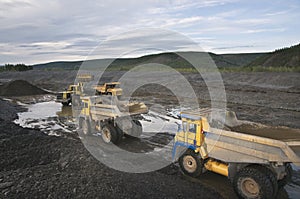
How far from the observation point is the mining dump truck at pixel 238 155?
507 cm

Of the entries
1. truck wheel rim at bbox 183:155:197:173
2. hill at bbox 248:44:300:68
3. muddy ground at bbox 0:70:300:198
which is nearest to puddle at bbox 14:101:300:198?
muddy ground at bbox 0:70:300:198

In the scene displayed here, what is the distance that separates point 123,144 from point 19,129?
530cm

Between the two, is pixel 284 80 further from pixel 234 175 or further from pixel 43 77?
pixel 43 77

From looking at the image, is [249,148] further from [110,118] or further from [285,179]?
[110,118]

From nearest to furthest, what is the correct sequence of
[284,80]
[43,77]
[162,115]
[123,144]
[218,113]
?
1. [218,113]
2. [123,144]
3. [162,115]
4. [284,80]
5. [43,77]

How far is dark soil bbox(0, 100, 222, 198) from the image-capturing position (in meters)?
5.61

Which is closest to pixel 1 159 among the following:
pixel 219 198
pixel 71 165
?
pixel 71 165

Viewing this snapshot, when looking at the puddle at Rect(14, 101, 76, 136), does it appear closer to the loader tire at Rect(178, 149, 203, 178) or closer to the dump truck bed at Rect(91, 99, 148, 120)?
the dump truck bed at Rect(91, 99, 148, 120)

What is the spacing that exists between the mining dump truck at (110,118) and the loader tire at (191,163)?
3.49m

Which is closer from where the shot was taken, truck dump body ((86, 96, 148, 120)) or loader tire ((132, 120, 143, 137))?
truck dump body ((86, 96, 148, 120))

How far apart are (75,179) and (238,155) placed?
3935 mm

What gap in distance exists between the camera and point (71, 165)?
7168 mm

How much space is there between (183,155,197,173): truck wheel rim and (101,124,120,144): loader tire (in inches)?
144

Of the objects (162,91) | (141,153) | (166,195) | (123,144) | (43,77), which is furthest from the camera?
(43,77)
